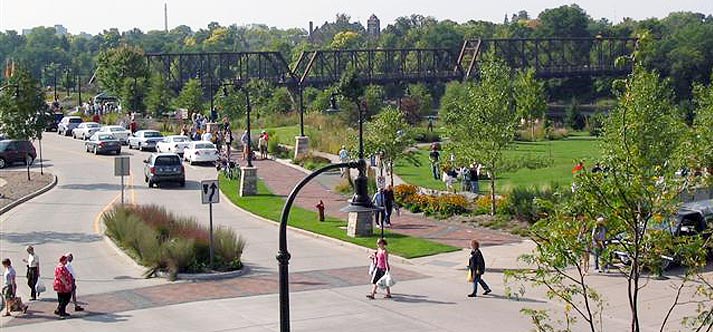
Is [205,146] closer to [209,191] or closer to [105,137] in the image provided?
[105,137]

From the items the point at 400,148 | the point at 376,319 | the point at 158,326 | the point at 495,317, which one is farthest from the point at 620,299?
the point at 400,148

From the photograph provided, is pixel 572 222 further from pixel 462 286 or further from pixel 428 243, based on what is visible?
pixel 428 243

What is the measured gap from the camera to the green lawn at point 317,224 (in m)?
28.4

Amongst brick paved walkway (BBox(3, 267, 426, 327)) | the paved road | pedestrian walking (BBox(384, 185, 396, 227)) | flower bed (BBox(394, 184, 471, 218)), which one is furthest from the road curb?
brick paved walkway (BBox(3, 267, 426, 327))

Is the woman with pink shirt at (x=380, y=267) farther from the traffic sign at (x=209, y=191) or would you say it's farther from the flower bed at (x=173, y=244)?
the traffic sign at (x=209, y=191)

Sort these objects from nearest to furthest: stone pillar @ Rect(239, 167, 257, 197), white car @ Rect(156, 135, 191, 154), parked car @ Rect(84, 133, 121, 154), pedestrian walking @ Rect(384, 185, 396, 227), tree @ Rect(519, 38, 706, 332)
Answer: tree @ Rect(519, 38, 706, 332) → pedestrian walking @ Rect(384, 185, 396, 227) → stone pillar @ Rect(239, 167, 257, 197) → white car @ Rect(156, 135, 191, 154) → parked car @ Rect(84, 133, 121, 154)

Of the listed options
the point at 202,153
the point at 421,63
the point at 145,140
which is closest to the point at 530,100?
the point at 145,140

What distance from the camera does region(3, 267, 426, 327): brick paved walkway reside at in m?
21.7

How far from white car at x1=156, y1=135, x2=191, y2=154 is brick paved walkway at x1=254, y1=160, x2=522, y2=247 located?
32.9 feet

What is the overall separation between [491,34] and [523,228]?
153m

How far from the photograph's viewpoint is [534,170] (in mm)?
46406

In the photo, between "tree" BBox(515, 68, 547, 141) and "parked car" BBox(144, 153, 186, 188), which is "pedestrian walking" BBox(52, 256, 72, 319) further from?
"tree" BBox(515, 68, 547, 141)

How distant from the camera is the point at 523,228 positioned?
30688 mm

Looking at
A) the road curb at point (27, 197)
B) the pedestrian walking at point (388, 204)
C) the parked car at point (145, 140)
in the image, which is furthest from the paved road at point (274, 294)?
the parked car at point (145, 140)
